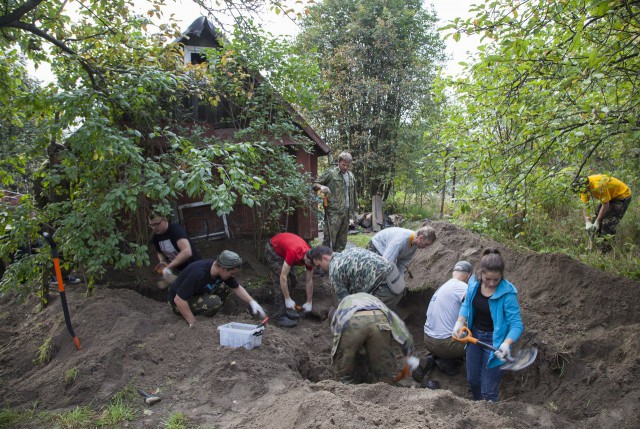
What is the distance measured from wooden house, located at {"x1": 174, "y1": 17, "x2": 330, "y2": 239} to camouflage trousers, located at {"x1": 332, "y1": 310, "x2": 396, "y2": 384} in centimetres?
396

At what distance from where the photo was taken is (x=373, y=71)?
15.2m

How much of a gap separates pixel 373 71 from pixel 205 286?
12246mm

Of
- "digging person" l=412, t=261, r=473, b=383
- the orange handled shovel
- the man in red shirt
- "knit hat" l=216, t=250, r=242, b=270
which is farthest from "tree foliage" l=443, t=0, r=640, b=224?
the orange handled shovel

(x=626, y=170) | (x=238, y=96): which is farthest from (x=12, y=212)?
(x=626, y=170)

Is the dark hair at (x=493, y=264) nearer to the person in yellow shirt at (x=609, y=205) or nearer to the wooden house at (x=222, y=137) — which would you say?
the person in yellow shirt at (x=609, y=205)

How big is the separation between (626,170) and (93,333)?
252 inches

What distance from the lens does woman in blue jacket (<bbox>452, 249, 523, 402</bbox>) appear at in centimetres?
338

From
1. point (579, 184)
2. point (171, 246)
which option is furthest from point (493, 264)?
point (171, 246)

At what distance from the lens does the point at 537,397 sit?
4.26 metres

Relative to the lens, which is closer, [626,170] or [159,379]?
[159,379]

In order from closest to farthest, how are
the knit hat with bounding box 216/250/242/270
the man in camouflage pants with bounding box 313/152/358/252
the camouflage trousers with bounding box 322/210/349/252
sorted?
the knit hat with bounding box 216/250/242/270 → the man in camouflage pants with bounding box 313/152/358/252 → the camouflage trousers with bounding box 322/210/349/252

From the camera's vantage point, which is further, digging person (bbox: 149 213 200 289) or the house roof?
the house roof

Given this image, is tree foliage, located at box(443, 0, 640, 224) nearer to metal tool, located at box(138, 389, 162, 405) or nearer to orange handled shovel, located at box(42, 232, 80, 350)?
metal tool, located at box(138, 389, 162, 405)

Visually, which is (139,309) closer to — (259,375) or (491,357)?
(259,375)
